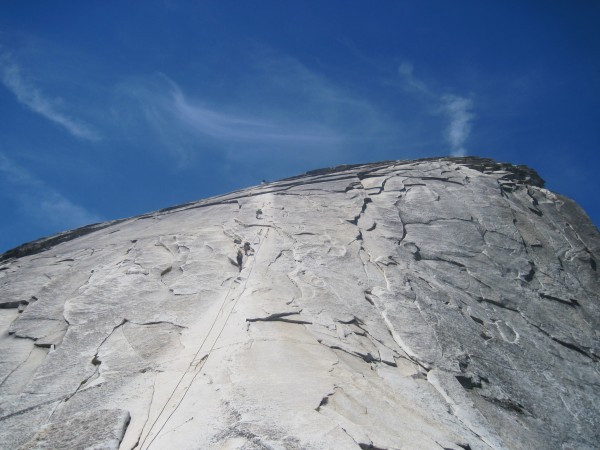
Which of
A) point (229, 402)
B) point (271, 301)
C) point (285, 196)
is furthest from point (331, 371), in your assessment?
point (285, 196)

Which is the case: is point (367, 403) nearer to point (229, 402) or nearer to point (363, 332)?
point (229, 402)

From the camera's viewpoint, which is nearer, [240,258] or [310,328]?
[310,328]

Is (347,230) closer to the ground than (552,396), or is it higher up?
higher up

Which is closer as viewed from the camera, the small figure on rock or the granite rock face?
the granite rock face

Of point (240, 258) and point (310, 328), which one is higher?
point (240, 258)

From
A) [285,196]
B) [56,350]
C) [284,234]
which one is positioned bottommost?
[56,350]

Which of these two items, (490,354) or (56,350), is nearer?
(56,350)

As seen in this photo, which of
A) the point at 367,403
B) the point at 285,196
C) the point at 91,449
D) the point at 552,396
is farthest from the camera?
the point at 285,196

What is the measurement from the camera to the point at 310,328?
5.12 metres

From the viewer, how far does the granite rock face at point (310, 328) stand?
3.56 meters

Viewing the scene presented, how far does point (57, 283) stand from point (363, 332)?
16.1ft

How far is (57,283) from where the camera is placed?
272 inches

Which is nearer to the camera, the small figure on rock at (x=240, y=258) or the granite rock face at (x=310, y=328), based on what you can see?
the granite rock face at (x=310, y=328)

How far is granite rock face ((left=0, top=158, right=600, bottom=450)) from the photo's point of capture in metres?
3.56
